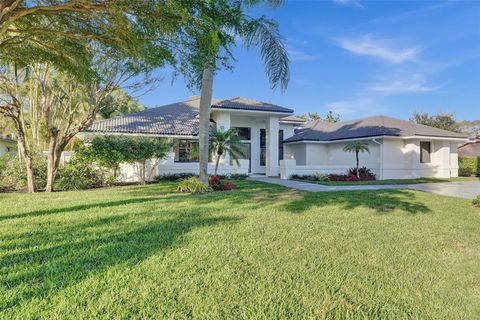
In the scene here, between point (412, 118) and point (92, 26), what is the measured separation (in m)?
48.3

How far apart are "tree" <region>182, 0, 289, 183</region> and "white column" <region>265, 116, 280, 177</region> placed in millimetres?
11199

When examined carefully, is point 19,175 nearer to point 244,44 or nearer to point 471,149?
point 244,44

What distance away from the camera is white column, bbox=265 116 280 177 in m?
23.1

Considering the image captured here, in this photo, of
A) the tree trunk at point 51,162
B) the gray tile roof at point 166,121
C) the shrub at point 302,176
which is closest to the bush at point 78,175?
the tree trunk at point 51,162

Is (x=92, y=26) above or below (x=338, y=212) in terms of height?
above

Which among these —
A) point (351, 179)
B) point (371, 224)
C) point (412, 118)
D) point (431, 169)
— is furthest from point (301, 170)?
point (412, 118)

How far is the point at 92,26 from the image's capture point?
26.3 ft

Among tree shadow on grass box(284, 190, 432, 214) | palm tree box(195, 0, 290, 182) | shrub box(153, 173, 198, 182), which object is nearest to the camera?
palm tree box(195, 0, 290, 182)

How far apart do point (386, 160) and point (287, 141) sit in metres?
8.53

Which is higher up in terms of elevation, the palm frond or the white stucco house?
the palm frond

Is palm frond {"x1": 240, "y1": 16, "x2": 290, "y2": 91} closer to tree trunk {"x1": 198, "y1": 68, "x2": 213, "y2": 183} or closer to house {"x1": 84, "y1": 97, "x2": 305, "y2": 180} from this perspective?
tree trunk {"x1": 198, "y1": 68, "x2": 213, "y2": 183}

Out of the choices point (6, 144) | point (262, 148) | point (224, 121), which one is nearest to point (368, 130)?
point (262, 148)

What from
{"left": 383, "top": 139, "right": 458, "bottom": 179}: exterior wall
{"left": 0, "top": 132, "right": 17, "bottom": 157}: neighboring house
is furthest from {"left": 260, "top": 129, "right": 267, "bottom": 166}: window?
{"left": 0, "top": 132, "right": 17, "bottom": 157}: neighboring house

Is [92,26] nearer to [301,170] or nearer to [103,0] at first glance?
[103,0]
